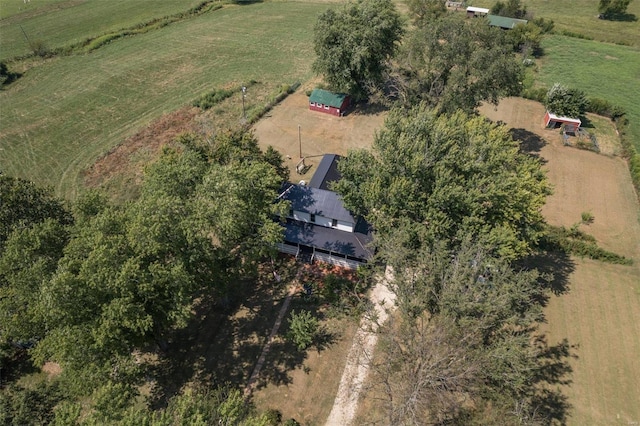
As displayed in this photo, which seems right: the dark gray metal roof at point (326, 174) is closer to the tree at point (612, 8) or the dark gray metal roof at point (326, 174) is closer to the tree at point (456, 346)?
the tree at point (456, 346)

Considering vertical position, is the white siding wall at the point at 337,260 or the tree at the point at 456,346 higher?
the tree at the point at 456,346

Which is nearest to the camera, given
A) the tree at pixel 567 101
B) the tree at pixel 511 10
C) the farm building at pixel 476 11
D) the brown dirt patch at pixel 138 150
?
the brown dirt patch at pixel 138 150

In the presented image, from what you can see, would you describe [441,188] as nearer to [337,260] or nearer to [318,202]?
[318,202]

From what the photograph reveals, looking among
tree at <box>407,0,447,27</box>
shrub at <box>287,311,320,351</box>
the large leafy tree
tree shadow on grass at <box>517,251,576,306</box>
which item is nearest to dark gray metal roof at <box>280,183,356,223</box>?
the large leafy tree

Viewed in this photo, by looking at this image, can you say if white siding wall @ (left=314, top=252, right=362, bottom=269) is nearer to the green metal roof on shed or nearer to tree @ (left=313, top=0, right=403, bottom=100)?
the green metal roof on shed

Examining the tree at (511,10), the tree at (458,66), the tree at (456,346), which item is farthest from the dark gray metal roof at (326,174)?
the tree at (511,10)

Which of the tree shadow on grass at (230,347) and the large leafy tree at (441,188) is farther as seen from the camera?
the large leafy tree at (441,188)
